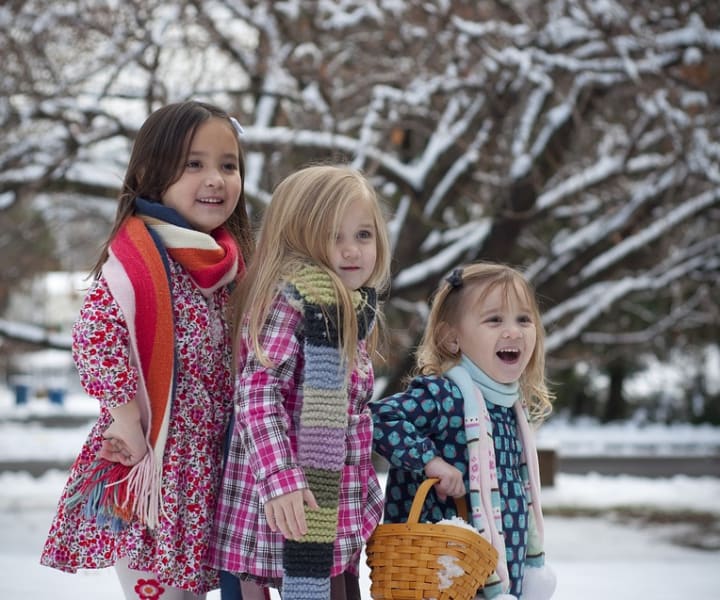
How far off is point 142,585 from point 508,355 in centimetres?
112

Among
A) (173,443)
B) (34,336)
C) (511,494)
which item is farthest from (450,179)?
(173,443)

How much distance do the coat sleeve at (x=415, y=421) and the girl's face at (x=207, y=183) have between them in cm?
66

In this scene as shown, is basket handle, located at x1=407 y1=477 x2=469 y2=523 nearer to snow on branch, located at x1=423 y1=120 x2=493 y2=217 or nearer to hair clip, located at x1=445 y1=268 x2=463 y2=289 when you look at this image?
hair clip, located at x1=445 y1=268 x2=463 y2=289

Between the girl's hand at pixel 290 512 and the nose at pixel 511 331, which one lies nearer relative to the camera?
the girl's hand at pixel 290 512

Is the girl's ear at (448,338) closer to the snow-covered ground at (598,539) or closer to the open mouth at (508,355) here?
the open mouth at (508,355)

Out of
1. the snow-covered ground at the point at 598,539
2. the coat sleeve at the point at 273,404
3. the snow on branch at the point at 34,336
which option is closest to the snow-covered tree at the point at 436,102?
the snow on branch at the point at 34,336

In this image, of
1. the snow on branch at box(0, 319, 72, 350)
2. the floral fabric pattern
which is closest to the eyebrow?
the floral fabric pattern

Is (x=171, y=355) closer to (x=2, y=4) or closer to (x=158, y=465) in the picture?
(x=158, y=465)

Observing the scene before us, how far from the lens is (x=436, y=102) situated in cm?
683

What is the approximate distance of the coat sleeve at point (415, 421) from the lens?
2.54 metres

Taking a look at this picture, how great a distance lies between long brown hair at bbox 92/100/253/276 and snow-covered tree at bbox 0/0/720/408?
3095 mm

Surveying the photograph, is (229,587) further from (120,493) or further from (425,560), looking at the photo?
(425,560)

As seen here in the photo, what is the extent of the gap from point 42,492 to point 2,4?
4773mm

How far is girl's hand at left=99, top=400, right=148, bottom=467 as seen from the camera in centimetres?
236
